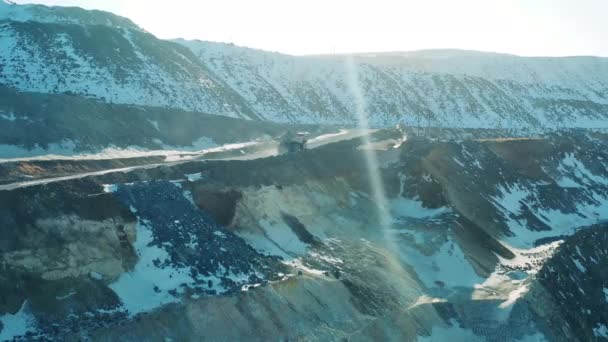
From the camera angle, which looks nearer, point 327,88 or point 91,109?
point 91,109

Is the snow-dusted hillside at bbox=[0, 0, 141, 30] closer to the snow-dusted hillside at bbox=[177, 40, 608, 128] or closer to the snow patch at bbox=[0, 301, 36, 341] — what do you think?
the snow-dusted hillside at bbox=[177, 40, 608, 128]

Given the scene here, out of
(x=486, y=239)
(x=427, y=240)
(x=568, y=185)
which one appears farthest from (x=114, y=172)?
(x=568, y=185)

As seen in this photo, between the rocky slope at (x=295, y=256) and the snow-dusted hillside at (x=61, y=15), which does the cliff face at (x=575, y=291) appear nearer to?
the rocky slope at (x=295, y=256)

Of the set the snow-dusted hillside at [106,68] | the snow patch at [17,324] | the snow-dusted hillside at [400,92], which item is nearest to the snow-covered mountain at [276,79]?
the snow-dusted hillside at [106,68]

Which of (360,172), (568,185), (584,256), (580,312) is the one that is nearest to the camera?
(580,312)

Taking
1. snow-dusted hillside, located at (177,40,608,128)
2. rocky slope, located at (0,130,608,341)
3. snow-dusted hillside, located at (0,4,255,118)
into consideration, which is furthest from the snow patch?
snow-dusted hillside, located at (177,40,608,128)

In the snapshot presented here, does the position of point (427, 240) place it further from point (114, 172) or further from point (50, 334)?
point (50, 334)

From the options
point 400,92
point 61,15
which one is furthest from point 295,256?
point 61,15
